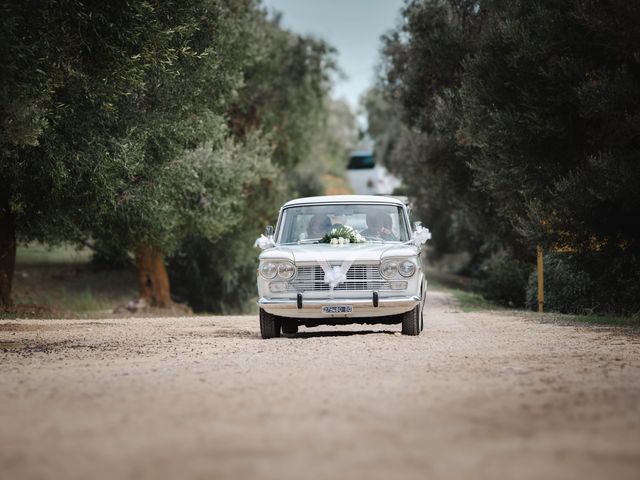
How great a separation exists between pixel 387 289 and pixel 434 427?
7.01 m

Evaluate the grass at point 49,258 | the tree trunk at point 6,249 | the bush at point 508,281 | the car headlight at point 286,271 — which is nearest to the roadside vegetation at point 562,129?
the bush at point 508,281

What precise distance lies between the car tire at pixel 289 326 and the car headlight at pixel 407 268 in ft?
6.99

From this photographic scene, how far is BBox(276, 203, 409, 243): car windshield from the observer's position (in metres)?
14.4

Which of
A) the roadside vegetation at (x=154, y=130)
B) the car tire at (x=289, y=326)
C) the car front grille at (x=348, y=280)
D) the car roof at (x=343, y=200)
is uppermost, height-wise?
the roadside vegetation at (x=154, y=130)

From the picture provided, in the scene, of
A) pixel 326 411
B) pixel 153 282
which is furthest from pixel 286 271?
pixel 153 282

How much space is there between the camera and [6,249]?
2122cm

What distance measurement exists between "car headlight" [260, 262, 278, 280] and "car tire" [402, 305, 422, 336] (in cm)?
197

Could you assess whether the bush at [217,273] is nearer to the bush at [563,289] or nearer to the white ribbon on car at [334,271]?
the bush at [563,289]

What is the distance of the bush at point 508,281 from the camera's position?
27578mm

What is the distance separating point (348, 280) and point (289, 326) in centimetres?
213

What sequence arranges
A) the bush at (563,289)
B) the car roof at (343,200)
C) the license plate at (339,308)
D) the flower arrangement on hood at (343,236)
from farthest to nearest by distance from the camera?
the bush at (563,289) < the car roof at (343,200) < the flower arrangement on hood at (343,236) < the license plate at (339,308)

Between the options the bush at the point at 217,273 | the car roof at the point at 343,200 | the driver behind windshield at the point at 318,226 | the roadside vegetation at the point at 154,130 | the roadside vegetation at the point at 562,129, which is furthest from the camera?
the bush at the point at 217,273

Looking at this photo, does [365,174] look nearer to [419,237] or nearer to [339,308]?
[419,237]

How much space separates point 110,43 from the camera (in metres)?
13.9
